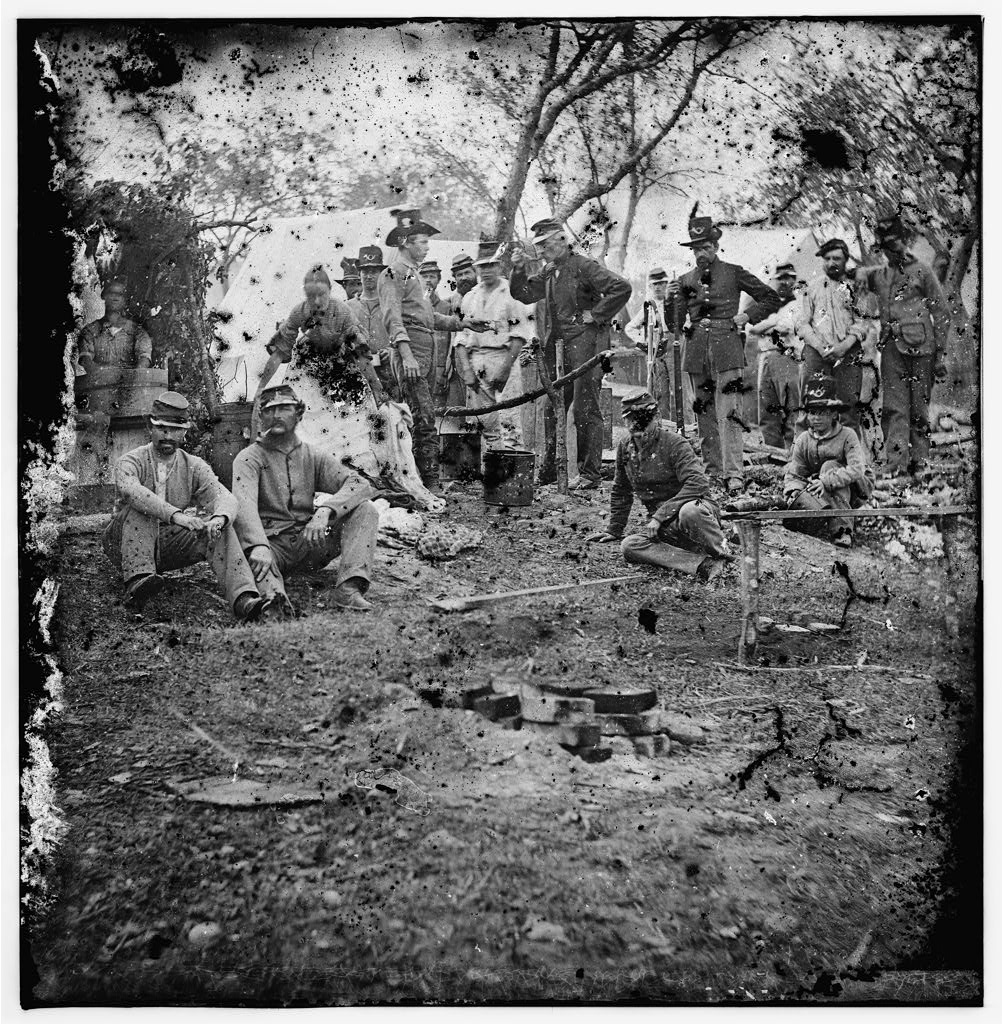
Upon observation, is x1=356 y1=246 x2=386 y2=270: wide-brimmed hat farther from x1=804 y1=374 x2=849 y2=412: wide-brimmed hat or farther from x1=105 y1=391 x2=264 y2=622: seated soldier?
x1=804 y1=374 x2=849 y2=412: wide-brimmed hat

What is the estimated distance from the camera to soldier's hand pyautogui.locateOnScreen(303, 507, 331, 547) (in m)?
3.87

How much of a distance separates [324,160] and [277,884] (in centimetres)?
315

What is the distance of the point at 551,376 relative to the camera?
405 cm

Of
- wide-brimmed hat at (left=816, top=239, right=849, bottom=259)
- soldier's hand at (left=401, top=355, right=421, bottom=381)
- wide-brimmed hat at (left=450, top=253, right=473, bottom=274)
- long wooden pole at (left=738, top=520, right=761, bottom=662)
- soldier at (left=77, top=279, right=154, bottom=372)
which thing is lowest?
long wooden pole at (left=738, top=520, right=761, bottom=662)

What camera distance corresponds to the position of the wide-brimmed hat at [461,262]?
398 centimetres

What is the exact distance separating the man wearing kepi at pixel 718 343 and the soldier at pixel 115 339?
248 centimetres

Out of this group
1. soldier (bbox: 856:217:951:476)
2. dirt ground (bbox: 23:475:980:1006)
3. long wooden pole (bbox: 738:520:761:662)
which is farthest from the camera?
soldier (bbox: 856:217:951:476)

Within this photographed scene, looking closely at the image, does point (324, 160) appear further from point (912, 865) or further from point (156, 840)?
point (912, 865)

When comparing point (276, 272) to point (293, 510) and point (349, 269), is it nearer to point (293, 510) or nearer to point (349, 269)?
point (349, 269)

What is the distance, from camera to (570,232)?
400cm

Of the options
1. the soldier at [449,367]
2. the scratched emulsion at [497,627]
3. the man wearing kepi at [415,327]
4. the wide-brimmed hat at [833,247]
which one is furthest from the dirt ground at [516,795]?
the wide-brimmed hat at [833,247]

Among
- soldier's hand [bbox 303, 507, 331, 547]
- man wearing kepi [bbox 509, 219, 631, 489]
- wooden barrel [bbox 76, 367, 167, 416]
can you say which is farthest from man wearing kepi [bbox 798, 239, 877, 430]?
wooden barrel [bbox 76, 367, 167, 416]

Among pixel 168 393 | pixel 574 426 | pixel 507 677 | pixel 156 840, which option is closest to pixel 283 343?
pixel 168 393

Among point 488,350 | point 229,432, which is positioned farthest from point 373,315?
point 229,432
